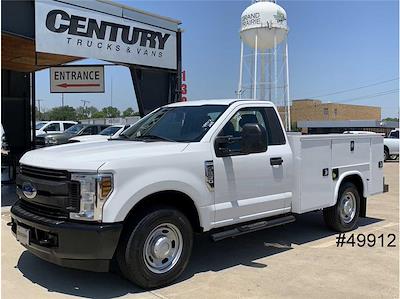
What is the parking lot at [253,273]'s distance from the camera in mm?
4926

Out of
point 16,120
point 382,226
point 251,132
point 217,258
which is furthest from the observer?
point 16,120

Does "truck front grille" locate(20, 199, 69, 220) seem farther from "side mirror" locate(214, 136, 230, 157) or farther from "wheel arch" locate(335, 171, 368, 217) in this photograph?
"wheel arch" locate(335, 171, 368, 217)

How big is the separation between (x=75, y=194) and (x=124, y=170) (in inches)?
20.4

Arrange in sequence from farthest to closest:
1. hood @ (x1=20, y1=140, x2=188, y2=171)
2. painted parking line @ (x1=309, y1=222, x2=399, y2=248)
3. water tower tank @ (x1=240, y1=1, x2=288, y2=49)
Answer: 1. water tower tank @ (x1=240, y1=1, x2=288, y2=49)
2. painted parking line @ (x1=309, y1=222, x2=399, y2=248)
3. hood @ (x1=20, y1=140, x2=188, y2=171)

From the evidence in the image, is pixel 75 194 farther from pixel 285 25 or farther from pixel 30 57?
pixel 285 25

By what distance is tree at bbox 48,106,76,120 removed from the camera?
91188 mm

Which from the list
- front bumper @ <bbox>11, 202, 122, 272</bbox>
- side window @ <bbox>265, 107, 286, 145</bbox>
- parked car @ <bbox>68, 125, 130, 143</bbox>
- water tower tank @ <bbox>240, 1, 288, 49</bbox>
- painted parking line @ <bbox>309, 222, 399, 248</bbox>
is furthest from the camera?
water tower tank @ <bbox>240, 1, 288, 49</bbox>

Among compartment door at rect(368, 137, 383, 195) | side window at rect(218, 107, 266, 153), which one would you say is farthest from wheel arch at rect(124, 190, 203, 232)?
compartment door at rect(368, 137, 383, 195)

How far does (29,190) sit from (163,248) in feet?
5.08

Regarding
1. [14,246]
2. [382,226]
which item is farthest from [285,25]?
[14,246]

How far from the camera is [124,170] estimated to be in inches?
185

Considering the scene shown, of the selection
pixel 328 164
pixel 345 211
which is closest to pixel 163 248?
pixel 328 164

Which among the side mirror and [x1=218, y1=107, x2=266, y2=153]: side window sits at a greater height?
[x1=218, y1=107, x2=266, y2=153]: side window

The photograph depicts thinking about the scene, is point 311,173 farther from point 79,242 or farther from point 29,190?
point 29,190
